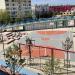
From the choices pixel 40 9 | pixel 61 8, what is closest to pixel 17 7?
pixel 40 9

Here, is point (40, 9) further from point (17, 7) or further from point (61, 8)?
point (17, 7)

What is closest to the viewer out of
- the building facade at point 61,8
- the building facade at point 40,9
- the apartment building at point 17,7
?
the apartment building at point 17,7

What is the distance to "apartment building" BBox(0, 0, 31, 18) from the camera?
75.4 metres

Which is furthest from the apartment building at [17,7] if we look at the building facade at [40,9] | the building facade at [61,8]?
the building facade at [61,8]

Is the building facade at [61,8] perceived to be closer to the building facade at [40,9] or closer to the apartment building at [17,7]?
the building facade at [40,9]

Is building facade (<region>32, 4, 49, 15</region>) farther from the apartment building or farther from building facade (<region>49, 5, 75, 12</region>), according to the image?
the apartment building

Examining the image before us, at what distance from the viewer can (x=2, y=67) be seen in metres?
21.2

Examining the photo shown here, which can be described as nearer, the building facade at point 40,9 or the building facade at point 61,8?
the building facade at point 40,9

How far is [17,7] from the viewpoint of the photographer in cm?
8019

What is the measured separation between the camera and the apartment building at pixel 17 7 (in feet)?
247

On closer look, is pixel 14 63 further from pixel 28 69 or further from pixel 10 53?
pixel 28 69

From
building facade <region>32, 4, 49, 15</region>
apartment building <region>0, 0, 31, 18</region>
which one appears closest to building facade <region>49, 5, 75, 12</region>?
building facade <region>32, 4, 49, 15</region>

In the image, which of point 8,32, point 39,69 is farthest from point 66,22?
point 39,69

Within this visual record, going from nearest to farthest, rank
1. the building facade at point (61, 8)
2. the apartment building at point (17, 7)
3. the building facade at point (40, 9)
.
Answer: the apartment building at point (17, 7) < the building facade at point (40, 9) < the building facade at point (61, 8)
